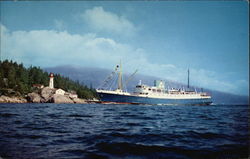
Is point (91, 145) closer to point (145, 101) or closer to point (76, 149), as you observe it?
point (76, 149)

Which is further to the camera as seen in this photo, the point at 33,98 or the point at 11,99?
the point at 33,98

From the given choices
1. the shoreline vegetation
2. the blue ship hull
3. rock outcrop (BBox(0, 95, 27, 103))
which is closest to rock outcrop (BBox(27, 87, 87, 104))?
the shoreline vegetation

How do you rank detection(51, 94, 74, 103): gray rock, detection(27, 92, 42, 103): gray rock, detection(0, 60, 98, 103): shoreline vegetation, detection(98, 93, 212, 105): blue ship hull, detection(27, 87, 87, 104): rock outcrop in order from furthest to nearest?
detection(51, 94, 74, 103): gray rock
detection(27, 87, 87, 104): rock outcrop
detection(27, 92, 42, 103): gray rock
detection(0, 60, 98, 103): shoreline vegetation
detection(98, 93, 212, 105): blue ship hull

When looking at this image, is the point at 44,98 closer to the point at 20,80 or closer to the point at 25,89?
the point at 25,89

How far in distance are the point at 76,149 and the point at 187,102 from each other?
78.9m

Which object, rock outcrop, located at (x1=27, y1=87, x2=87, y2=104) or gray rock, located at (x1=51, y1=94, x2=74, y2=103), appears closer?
rock outcrop, located at (x1=27, y1=87, x2=87, y2=104)

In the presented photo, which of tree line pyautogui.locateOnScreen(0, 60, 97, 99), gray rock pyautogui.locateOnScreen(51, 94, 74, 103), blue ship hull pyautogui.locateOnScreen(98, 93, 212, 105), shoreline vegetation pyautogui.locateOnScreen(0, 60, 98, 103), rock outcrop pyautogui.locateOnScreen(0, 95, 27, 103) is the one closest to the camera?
rock outcrop pyautogui.locateOnScreen(0, 95, 27, 103)

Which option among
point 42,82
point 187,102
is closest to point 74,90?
point 42,82

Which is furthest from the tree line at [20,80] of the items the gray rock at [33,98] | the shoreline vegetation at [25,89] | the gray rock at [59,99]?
the gray rock at [59,99]

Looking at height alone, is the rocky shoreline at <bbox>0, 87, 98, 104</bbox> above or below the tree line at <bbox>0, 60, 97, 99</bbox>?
below

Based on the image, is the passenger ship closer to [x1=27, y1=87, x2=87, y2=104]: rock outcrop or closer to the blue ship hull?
the blue ship hull

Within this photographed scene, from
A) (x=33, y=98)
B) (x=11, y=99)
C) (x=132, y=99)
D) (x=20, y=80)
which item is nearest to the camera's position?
(x=132, y=99)

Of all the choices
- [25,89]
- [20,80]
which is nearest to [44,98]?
[25,89]

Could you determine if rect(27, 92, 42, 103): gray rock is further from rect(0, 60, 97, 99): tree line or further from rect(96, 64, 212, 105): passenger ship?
rect(96, 64, 212, 105): passenger ship
